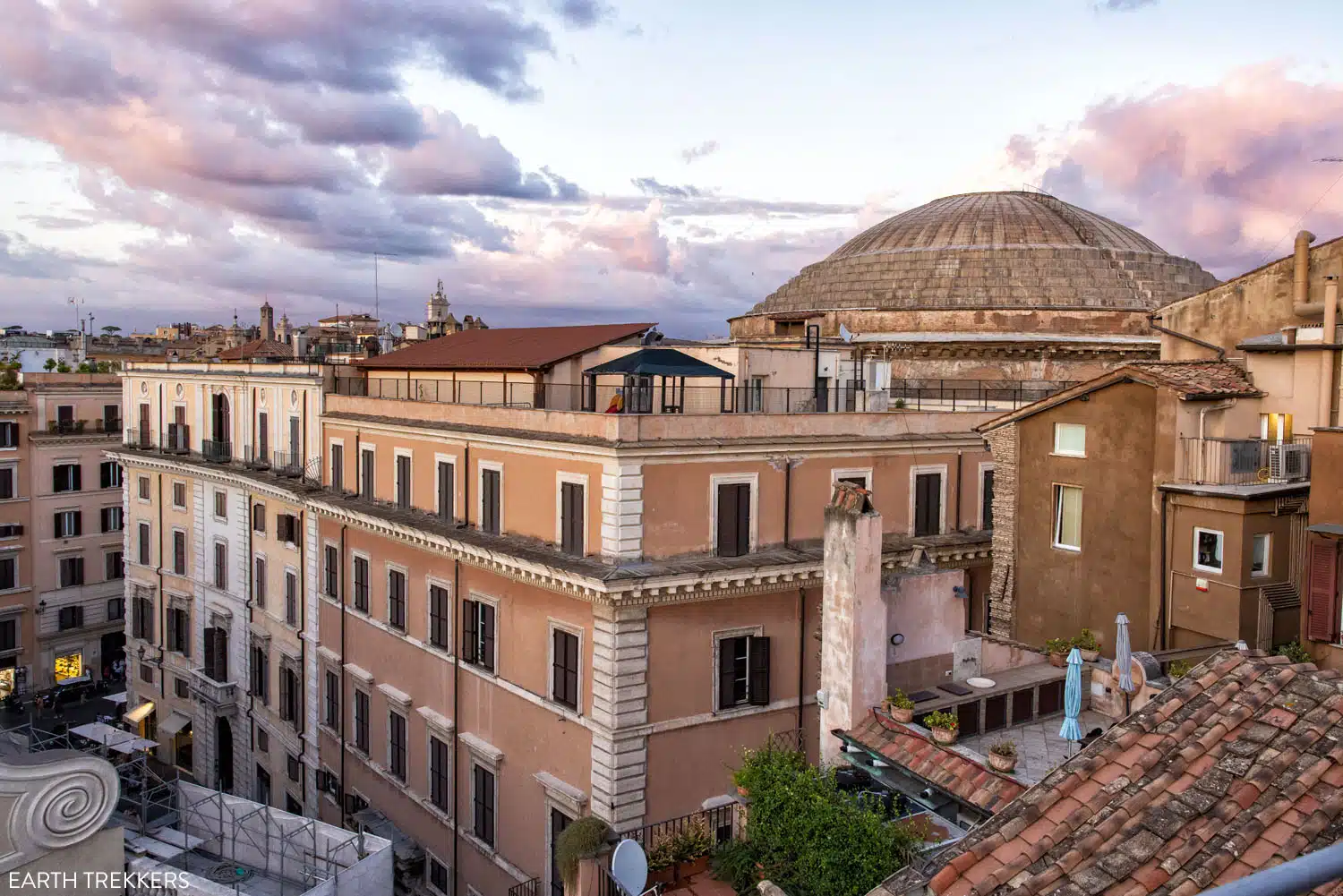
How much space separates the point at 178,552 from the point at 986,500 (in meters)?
30.0

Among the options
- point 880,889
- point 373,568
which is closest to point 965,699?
point 880,889

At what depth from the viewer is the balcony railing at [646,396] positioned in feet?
80.8

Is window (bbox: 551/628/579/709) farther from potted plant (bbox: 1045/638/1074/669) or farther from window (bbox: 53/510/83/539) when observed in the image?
window (bbox: 53/510/83/539)

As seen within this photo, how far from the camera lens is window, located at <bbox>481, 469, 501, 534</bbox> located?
2286cm

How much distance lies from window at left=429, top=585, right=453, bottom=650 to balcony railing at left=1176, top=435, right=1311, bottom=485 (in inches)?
631

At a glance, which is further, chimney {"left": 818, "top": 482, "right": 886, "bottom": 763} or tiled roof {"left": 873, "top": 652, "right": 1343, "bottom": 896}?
chimney {"left": 818, "top": 482, "right": 886, "bottom": 763}

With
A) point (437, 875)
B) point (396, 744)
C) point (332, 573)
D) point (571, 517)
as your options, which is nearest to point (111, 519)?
point (332, 573)

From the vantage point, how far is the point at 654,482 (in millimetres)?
20203

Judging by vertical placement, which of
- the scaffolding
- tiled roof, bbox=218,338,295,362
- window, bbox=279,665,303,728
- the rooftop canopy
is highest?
tiled roof, bbox=218,338,295,362

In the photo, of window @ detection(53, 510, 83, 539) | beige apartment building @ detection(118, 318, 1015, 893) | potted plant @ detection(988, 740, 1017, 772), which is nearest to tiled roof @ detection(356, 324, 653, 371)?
beige apartment building @ detection(118, 318, 1015, 893)

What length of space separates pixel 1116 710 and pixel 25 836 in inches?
575

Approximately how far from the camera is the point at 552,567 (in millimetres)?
19984

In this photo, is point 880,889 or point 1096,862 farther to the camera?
point 880,889

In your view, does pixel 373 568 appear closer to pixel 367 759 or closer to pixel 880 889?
pixel 367 759
